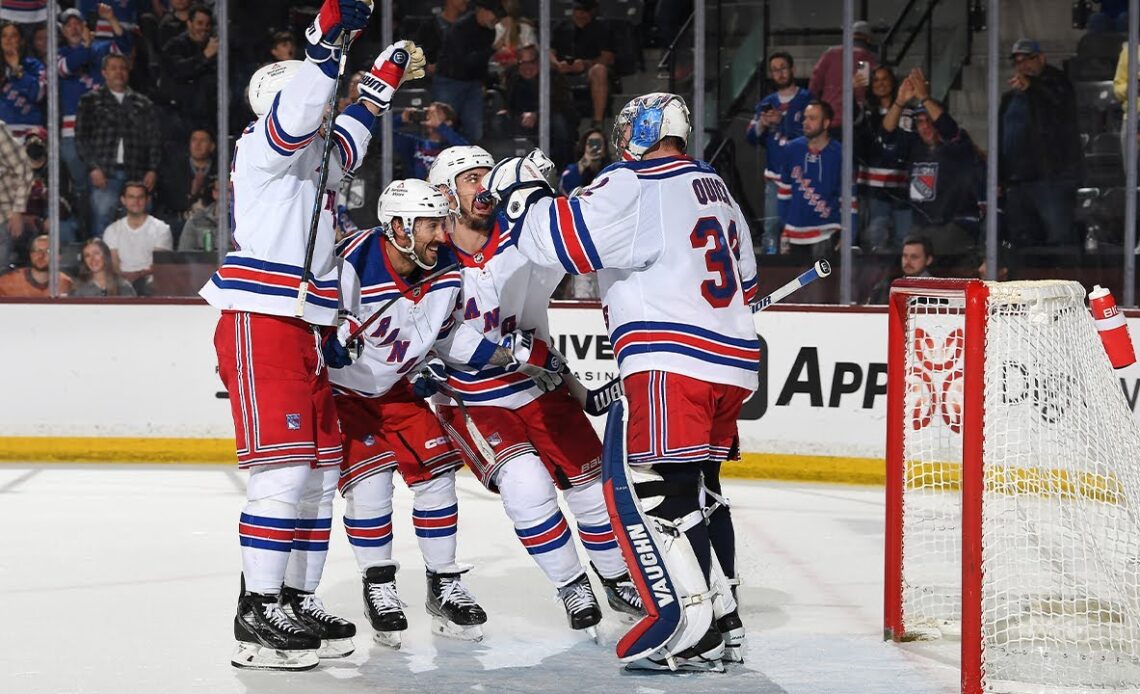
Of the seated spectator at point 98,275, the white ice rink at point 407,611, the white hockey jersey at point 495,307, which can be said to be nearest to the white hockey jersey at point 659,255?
the white hockey jersey at point 495,307

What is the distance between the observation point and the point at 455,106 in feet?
22.5

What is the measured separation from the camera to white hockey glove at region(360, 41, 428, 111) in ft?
10.3

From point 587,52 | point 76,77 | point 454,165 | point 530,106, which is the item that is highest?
point 587,52

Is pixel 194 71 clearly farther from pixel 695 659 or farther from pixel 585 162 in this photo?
pixel 695 659

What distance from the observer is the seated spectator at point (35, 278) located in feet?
21.4

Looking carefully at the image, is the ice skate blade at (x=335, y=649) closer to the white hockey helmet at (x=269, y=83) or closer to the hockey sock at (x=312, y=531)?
the hockey sock at (x=312, y=531)

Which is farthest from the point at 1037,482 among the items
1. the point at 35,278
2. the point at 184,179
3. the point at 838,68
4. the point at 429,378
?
the point at 35,278

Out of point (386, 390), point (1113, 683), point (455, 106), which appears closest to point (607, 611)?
point (386, 390)

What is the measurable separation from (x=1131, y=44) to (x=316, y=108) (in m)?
4.17

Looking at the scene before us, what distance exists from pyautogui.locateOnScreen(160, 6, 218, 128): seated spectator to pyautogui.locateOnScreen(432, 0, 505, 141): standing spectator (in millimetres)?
956

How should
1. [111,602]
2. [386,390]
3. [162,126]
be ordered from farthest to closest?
[162,126] → [111,602] → [386,390]

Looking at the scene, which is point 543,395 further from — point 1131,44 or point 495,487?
point 1131,44

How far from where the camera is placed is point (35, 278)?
6520 millimetres

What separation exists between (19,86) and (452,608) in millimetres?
4106
